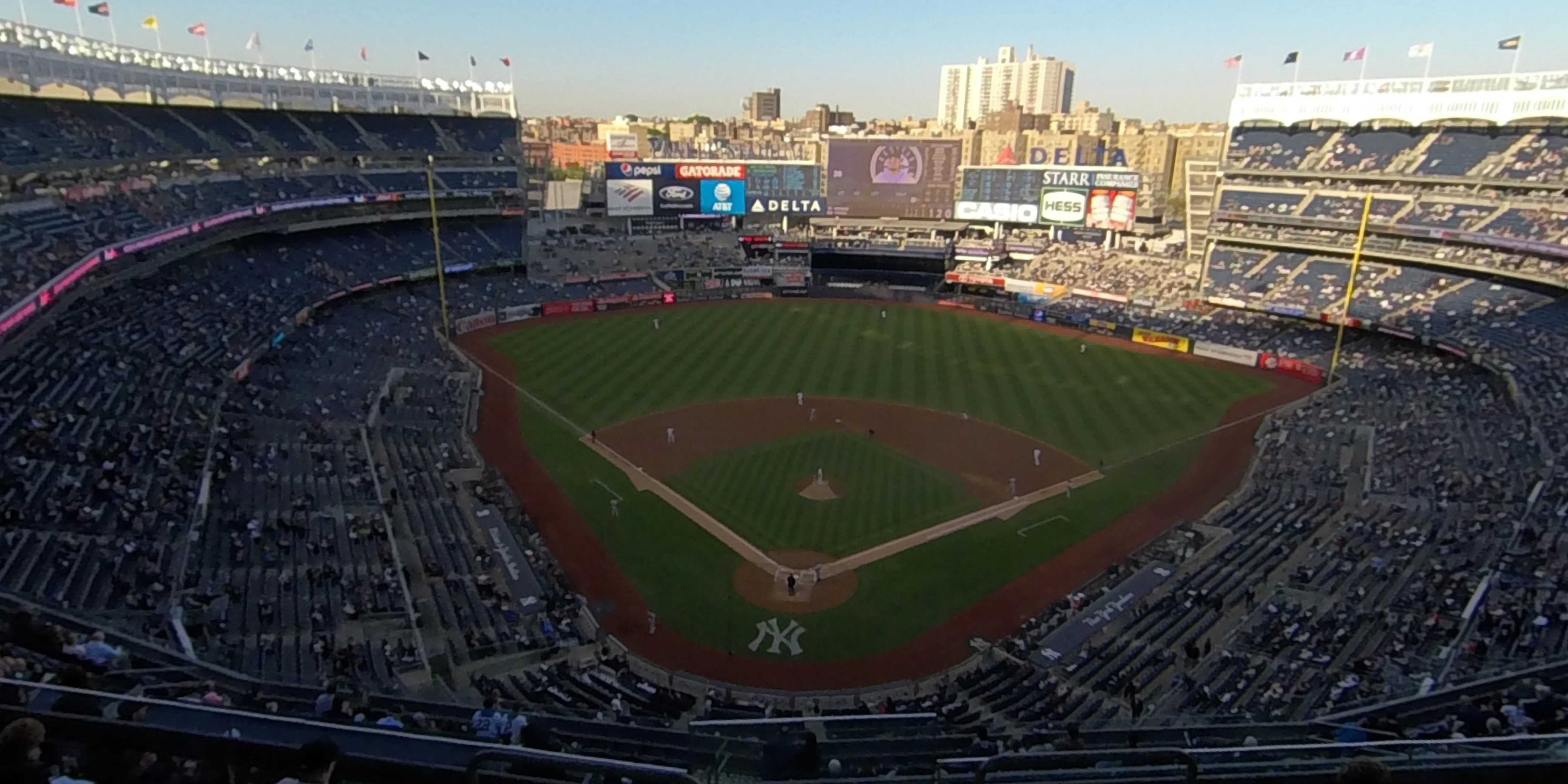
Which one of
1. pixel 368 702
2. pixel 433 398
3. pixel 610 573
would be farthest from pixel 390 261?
pixel 368 702

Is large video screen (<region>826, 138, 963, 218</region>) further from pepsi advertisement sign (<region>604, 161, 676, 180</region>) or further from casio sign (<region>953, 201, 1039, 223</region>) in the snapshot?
pepsi advertisement sign (<region>604, 161, 676, 180</region>)

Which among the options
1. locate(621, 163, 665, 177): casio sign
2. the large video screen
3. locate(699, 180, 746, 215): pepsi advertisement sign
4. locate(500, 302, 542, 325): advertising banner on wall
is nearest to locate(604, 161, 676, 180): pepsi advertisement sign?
locate(621, 163, 665, 177): casio sign

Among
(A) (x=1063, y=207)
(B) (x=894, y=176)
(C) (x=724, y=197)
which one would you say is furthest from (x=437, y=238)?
(A) (x=1063, y=207)

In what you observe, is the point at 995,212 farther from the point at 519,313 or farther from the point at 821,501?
the point at 821,501

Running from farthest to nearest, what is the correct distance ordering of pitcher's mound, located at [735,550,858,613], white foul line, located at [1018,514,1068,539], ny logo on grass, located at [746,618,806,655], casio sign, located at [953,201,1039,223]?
casio sign, located at [953,201,1039,223] < white foul line, located at [1018,514,1068,539] < pitcher's mound, located at [735,550,858,613] < ny logo on grass, located at [746,618,806,655]

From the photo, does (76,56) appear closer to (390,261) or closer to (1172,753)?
(390,261)

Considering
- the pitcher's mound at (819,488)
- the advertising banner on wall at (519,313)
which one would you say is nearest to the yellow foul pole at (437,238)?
the advertising banner on wall at (519,313)
